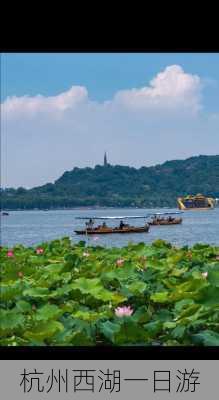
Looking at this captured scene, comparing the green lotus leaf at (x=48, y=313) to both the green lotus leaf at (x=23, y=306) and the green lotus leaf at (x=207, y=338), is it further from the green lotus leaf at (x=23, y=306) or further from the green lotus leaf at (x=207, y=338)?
the green lotus leaf at (x=207, y=338)

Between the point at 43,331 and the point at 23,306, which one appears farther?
the point at 23,306

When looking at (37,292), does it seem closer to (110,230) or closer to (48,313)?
(48,313)

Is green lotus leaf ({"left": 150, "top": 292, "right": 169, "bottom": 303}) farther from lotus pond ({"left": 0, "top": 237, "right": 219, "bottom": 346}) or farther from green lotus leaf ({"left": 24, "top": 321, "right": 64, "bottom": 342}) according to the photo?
green lotus leaf ({"left": 24, "top": 321, "right": 64, "bottom": 342})

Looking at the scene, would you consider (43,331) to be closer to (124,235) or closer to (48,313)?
(48,313)

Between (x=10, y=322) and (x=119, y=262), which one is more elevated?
(x=119, y=262)

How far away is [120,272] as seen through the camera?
4012 millimetres

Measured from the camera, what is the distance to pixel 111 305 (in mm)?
3402

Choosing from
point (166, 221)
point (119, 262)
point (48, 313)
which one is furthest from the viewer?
point (166, 221)

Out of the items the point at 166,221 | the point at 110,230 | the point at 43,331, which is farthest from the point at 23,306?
the point at 166,221

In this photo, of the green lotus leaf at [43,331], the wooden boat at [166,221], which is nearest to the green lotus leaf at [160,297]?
the green lotus leaf at [43,331]

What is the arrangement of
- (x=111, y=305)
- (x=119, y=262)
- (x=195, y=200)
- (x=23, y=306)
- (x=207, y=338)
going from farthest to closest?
(x=195, y=200) → (x=119, y=262) → (x=111, y=305) → (x=23, y=306) → (x=207, y=338)

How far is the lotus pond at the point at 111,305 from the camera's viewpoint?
9.47 feet
